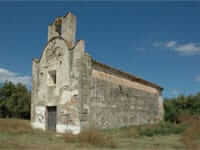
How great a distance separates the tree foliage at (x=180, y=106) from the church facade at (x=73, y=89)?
672cm

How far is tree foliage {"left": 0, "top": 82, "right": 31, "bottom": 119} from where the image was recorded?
27.5m

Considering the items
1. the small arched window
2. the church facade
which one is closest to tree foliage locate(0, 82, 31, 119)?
the church facade

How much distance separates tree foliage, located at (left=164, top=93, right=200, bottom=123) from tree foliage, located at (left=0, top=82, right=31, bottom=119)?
61.2 ft

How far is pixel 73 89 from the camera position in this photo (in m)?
11.0

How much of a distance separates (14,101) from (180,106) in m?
21.9

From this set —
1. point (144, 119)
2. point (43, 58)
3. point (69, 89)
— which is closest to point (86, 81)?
point (69, 89)

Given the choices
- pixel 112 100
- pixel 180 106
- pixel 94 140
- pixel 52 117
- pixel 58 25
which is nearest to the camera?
pixel 94 140

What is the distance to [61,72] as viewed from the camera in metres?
11.9

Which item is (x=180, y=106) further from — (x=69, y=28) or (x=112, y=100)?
(x=69, y=28)

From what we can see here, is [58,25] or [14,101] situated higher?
[58,25]

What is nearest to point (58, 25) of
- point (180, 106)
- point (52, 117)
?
point (52, 117)

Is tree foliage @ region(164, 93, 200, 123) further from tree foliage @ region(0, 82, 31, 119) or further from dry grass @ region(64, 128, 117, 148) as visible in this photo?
tree foliage @ region(0, 82, 31, 119)

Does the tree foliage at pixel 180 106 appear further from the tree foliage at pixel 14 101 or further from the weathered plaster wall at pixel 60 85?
the tree foliage at pixel 14 101

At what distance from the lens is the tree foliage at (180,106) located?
19.4m
